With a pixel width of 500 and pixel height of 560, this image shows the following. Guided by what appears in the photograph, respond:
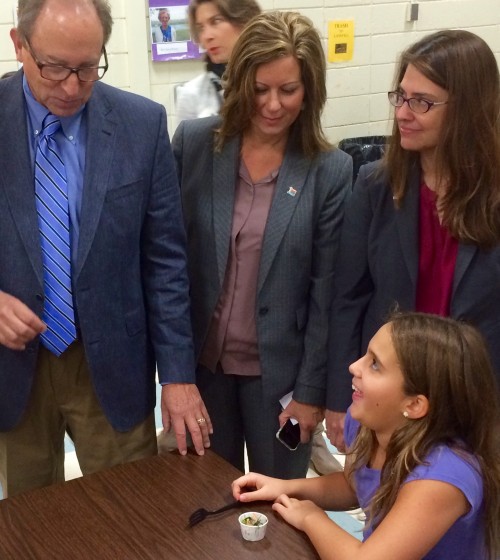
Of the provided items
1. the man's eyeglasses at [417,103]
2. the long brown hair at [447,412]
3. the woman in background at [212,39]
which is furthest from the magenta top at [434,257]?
the woman in background at [212,39]

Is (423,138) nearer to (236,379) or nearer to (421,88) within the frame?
(421,88)

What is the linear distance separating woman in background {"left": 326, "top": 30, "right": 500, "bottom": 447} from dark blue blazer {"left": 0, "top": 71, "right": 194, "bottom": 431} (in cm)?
43

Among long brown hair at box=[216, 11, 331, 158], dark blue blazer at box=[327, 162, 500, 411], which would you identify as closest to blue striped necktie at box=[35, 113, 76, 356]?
long brown hair at box=[216, 11, 331, 158]

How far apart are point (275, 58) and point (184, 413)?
2.82 ft

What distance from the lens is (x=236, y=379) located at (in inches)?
82.2

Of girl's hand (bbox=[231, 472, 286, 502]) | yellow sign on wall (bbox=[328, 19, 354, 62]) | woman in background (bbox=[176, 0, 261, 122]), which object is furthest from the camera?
yellow sign on wall (bbox=[328, 19, 354, 62])

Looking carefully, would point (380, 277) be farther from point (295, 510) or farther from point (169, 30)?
point (169, 30)

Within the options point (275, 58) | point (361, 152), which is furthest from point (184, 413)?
point (361, 152)

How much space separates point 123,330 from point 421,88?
864 mm

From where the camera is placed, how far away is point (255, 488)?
5.07 ft

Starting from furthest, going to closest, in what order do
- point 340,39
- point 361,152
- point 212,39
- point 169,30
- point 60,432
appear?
point 340,39
point 361,152
point 169,30
point 212,39
point 60,432

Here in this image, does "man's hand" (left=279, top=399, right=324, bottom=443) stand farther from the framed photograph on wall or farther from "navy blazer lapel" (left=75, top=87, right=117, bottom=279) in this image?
the framed photograph on wall

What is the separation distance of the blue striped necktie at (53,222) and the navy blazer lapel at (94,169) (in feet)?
0.13

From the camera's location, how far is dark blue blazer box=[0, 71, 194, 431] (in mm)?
1665
